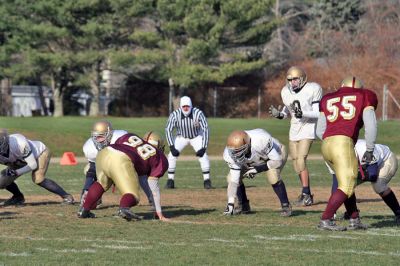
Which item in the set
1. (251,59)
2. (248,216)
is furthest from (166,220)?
(251,59)

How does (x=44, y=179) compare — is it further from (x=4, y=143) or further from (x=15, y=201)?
(x=4, y=143)

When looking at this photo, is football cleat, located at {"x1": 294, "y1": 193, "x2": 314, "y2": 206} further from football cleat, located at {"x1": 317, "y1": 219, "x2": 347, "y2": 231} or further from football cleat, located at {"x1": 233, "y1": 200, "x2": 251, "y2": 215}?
football cleat, located at {"x1": 317, "y1": 219, "x2": 347, "y2": 231}

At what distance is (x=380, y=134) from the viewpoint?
3381cm

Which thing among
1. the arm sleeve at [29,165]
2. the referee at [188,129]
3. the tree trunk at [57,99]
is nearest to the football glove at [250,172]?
the arm sleeve at [29,165]

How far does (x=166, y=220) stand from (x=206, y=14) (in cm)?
3184

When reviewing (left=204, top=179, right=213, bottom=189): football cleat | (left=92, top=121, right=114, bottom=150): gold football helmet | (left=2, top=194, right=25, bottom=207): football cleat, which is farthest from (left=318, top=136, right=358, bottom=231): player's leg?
(left=204, top=179, right=213, bottom=189): football cleat

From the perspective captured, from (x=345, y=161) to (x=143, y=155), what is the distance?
2395 mm

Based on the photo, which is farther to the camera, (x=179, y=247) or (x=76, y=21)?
(x=76, y=21)

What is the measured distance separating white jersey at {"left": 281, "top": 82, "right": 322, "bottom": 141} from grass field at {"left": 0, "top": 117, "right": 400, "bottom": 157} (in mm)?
15345

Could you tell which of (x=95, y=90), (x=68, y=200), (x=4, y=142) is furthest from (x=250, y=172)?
(x=95, y=90)

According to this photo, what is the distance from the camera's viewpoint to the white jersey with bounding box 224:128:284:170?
12.2 metres

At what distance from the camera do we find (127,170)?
11.3m

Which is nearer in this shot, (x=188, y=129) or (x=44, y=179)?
(x=44, y=179)

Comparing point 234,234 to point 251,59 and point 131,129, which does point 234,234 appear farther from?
point 251,59
